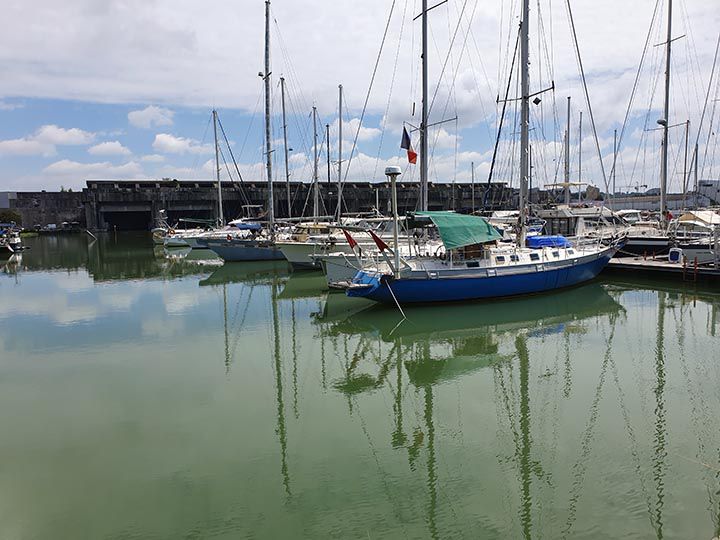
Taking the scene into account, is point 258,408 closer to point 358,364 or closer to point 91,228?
point 358,364

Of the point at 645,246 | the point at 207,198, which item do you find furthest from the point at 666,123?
the point at 207,198

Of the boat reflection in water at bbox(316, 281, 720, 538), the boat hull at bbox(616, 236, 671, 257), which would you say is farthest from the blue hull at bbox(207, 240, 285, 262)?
the boat hull at bbox(616, 236, 671, 257)

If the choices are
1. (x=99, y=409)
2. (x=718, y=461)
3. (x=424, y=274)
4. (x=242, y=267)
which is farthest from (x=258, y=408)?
(x=242, y=267)

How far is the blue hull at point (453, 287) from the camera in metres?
18.0

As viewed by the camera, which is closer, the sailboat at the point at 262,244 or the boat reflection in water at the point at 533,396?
the boat reflection in water at the point at 533,396

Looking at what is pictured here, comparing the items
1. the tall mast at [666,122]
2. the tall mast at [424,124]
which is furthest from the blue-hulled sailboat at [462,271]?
the tall mast at [666,122]

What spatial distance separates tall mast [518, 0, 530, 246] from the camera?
21281 millimetres

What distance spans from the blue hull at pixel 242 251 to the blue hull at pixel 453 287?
1805 cm

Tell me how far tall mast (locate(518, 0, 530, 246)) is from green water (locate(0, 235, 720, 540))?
4842 millimetres

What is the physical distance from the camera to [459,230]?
60.0ft

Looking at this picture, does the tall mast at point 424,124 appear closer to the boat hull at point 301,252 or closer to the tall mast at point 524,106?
the tall mast at point 524,106

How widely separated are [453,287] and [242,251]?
19959 millimetres

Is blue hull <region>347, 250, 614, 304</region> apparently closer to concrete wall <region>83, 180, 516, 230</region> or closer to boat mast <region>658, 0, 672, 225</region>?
boat mast <region>658, 0, 672, 225</region>

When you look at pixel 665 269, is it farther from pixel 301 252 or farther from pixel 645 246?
pixel 301 252
